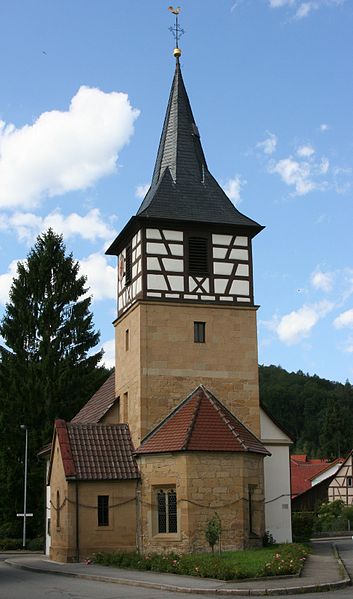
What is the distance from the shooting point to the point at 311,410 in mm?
111375

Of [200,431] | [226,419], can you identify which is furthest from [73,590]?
[226,419]

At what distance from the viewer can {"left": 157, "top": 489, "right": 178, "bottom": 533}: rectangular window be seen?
25.2 metres

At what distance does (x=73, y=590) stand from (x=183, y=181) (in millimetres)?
16792

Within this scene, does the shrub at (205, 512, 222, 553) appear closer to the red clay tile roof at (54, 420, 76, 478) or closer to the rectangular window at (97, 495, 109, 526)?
the rectangular window at (97, 495, 109, 526)

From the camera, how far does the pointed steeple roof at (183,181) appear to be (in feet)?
95.1

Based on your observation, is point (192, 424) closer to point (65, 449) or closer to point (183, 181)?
point (65, 449)

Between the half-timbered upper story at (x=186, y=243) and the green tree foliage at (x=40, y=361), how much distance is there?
17.2 m

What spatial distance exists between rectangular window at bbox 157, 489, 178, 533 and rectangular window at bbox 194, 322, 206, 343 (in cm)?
545

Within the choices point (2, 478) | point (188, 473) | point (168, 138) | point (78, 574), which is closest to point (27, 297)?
point (2, 478)

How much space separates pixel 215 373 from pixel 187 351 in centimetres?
123

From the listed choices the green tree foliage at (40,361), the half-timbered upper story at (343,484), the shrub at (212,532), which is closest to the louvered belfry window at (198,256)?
the shrub at (212,532)

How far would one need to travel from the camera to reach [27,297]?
162ft

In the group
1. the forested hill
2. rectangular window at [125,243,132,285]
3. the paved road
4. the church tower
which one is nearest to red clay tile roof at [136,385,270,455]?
the church tower

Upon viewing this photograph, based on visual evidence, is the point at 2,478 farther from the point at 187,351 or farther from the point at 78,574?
the point at 78,574
